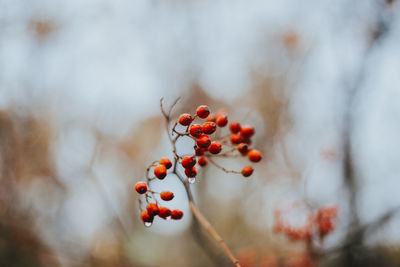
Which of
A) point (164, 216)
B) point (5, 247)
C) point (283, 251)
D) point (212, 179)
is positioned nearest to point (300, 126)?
point (283, 251)

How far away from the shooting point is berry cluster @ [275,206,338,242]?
3.15 meters

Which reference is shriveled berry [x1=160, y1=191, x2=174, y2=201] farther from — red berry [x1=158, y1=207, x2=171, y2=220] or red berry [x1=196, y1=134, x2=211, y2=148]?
red berry [x1=196, y1=134, x2=211, y2=148]

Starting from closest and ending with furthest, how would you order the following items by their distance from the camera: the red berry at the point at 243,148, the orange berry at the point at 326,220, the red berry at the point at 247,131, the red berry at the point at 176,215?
the red berry at the point at 176,215 → the red berry at the point at 243,148 → the red berry at the point at 247,131 → the orange berry at the point at 326,220

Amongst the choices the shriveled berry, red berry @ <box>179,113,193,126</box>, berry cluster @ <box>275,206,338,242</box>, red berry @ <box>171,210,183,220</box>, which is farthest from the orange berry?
red berry @ <box>179,113,193,126</box>

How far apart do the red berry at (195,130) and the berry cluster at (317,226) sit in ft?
8.01

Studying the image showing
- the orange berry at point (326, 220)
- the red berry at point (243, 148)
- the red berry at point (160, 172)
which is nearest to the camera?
the red berry at point (160, 172)

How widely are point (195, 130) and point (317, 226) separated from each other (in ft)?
8.34

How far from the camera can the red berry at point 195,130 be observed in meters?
1.47

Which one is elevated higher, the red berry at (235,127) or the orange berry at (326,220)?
the red berry at (235,127)

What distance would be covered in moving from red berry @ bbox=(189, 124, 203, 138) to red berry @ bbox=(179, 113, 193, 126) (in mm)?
42

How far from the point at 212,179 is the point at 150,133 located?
5406 millimetres

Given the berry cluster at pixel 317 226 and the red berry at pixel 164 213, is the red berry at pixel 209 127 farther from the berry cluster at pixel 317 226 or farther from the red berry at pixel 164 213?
the berry cluster at pixel 317 226

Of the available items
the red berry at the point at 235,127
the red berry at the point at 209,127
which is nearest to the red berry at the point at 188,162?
the red berry at the point at 209,127

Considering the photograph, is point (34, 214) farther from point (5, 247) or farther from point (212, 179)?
point (212, 179)
